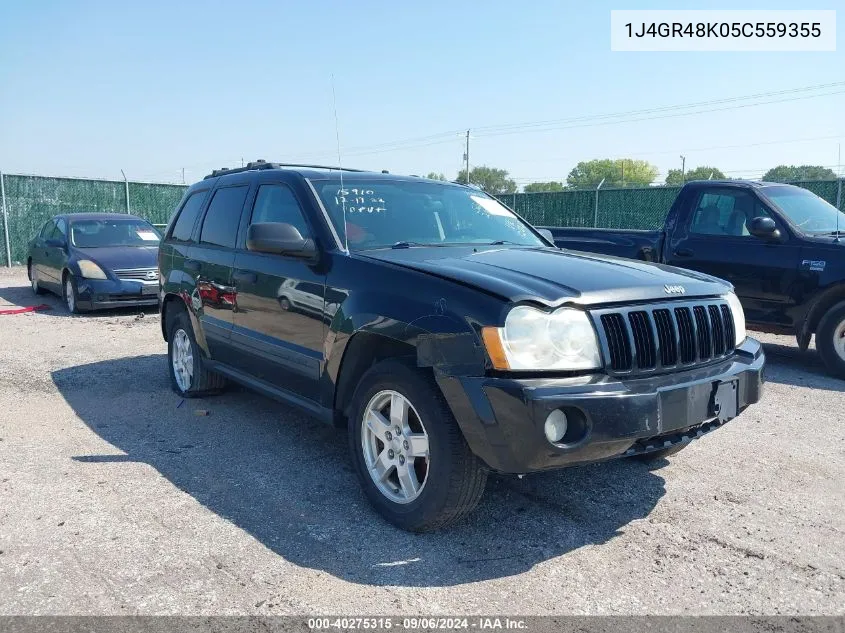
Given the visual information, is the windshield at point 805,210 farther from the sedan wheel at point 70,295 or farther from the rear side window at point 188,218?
the sedan wheel at point 70,295

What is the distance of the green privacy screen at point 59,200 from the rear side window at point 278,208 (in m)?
16.4

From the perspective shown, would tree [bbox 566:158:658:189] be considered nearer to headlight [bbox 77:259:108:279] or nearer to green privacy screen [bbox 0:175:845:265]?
green privacy screen [bbox 0:175:845:265]

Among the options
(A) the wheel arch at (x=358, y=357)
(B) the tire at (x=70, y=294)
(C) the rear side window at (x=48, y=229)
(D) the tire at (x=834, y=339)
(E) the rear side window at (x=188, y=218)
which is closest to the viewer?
(A) the wheel arch at (x=358, y=357)

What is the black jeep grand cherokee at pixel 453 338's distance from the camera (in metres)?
3.04

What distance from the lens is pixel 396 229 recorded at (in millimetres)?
4363

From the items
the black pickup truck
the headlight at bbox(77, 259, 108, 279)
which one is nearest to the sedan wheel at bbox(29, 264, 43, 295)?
the headlight at bbox(77, 259, 108, 279)

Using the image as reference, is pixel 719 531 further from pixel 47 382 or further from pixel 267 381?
pixel 47 382

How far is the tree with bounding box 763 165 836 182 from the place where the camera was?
14.5 meters

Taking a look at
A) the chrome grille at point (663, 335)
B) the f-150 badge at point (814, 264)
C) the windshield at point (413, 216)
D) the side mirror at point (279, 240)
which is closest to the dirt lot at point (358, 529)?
the chrome grille at point (663, 335)

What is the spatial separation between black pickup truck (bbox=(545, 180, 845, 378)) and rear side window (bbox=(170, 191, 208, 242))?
4677 mm

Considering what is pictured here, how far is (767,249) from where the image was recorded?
732 centimetres

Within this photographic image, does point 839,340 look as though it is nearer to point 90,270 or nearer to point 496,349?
point 496,349

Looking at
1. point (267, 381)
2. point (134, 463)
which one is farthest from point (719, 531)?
point (134, 463)

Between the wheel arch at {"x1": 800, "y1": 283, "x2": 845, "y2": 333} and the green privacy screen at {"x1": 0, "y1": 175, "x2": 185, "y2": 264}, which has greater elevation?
the green privacy screen at {"x1": 0, "y1": 175, "x2": 185, "y2": 264}
